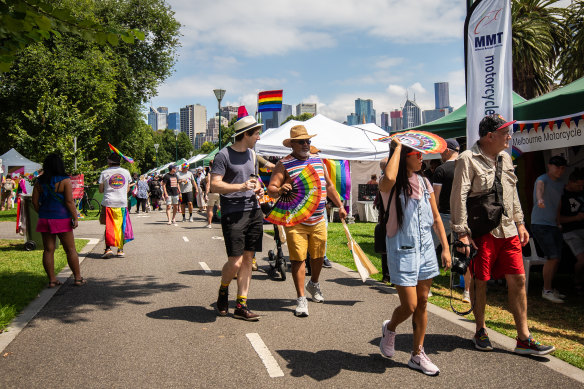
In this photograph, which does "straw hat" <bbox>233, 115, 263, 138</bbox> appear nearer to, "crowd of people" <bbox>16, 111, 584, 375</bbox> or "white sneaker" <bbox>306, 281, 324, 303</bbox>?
"crowd of people" <bbox>16, 111, 584, 375</bbox>

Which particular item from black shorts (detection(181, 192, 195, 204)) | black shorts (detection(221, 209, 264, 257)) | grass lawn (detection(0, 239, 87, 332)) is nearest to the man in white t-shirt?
grass lawn (detection(0, 239, 87, 332))

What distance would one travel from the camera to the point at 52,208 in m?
6.72

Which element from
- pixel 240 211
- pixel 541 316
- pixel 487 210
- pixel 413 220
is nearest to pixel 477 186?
pixel 487 210

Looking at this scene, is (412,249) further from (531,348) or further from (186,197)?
(186,197)

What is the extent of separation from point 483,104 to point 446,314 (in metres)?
3.09

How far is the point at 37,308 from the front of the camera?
570cm

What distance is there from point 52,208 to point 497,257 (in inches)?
226

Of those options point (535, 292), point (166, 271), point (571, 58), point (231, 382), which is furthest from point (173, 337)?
point (571, 58)

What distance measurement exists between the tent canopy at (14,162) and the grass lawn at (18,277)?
2070 cm

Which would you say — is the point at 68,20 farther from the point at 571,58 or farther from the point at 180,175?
the point at 571,58

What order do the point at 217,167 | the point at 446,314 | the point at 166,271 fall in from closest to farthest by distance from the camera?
the point at 217,167
the point at 446,314
the point at 166,271

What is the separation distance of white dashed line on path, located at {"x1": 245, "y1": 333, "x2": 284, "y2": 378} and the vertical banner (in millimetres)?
4289

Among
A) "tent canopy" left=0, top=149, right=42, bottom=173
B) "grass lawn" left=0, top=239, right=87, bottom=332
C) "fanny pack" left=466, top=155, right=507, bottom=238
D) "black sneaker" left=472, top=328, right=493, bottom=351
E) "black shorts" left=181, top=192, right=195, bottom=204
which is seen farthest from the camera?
"tent canopy" left=0, top=149, right=42, bottom=173

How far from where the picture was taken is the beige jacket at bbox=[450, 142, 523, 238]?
13.4 feet
